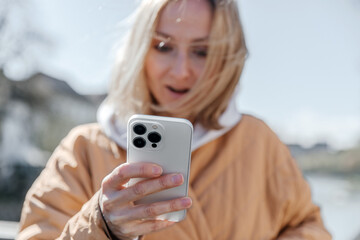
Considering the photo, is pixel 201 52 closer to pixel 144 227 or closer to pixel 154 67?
pixel 154 67

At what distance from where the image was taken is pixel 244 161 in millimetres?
498

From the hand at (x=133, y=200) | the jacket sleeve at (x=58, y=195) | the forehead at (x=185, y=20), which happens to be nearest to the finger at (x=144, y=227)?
the hand at (x=133, y=200)

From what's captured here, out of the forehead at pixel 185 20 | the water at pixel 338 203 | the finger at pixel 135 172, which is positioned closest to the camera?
the finger at pixel 135 172

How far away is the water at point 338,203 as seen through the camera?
0.75 m

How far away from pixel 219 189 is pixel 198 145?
6 centimetres

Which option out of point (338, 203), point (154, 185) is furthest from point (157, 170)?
point (338, 203)

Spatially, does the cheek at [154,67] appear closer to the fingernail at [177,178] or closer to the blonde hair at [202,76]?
the blonde hair at [202,76]

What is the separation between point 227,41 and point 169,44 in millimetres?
75

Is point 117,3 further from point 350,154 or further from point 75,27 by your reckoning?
point 350,154

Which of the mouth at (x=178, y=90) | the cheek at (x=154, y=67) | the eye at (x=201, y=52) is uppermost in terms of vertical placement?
the eye at (x=201, y=52)

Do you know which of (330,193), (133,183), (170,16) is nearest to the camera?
(133,183)

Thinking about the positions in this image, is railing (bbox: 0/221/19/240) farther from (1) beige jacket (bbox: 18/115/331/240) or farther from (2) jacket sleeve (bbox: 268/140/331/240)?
(2) jacket sleeve (bbox: 268/140/331/240)

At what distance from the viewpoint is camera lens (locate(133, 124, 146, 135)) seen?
321 millimetres

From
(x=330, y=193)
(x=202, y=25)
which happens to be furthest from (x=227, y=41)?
(x=330, y=193)
